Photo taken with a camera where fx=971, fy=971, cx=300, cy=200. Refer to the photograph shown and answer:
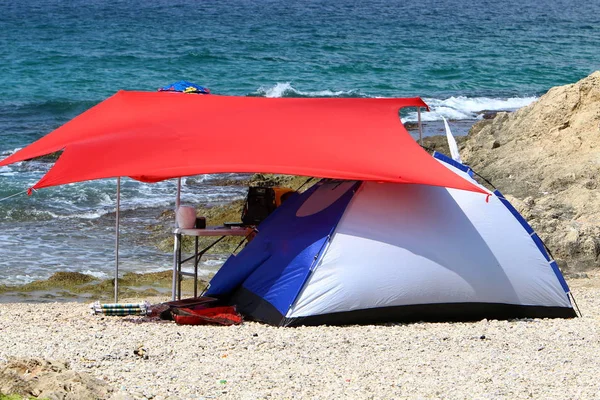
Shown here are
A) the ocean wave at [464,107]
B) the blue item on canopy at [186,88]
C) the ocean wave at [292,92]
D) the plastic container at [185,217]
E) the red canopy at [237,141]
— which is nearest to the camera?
the red canopy at [237,141]

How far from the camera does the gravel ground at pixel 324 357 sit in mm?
5875

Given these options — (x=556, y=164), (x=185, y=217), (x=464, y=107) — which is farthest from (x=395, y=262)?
(x=464, y=107)

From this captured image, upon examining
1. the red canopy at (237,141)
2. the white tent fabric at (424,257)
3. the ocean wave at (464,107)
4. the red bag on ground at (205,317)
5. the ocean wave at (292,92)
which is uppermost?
the ocean wave at (292,92)

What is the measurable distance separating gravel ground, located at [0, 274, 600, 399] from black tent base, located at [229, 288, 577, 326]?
131 millimetres

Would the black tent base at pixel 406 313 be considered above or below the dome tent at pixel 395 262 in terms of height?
below

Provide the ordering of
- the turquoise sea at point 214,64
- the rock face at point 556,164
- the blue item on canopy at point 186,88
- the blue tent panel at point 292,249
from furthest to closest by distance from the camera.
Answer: the turquoise sea at point 214,64 < the rock face at point 556,164 < the blue item on canopy at point 186,88 < the blue tent panel at point 292,249

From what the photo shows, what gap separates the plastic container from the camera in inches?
338

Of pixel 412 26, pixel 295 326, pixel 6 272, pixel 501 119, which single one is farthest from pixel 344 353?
pixel 412 26

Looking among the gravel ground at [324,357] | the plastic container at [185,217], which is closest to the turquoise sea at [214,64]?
the plastic container at [185,217]

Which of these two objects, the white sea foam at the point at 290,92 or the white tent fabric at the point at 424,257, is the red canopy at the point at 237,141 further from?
the white sea foam at the point at 290,92

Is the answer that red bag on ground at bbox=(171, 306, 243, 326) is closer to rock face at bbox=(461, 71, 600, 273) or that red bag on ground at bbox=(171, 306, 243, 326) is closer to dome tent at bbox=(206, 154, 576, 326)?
dome tent at bbox=(206, 154, 576, 326)

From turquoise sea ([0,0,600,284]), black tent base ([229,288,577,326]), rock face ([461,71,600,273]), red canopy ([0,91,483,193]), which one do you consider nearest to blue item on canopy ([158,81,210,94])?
red canopy ([0,91,483,193])

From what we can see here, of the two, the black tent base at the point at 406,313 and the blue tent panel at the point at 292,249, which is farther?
the blue tent panel at the point at 292,249

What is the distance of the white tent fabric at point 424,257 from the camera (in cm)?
779
